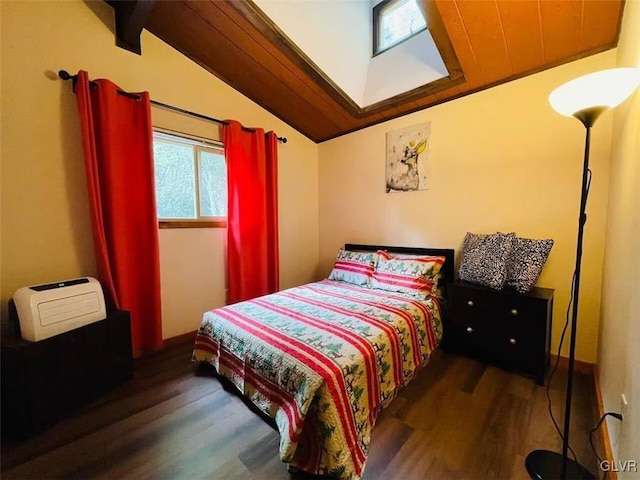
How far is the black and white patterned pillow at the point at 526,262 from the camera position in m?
1.94

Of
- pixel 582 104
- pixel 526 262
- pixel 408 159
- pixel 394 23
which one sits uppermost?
pixel 394 23

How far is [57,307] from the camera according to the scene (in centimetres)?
160

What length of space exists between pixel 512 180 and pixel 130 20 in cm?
323

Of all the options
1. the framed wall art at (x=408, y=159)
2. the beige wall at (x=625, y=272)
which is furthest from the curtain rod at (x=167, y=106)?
the beige wall at (x=625, y=272)

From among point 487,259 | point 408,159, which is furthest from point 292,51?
point 487,259

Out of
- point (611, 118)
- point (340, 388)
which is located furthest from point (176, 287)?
point (611, 118)

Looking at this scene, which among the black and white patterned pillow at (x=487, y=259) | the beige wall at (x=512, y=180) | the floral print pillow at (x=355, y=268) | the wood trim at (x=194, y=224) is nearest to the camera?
the beige wall at (x=512, y=180)

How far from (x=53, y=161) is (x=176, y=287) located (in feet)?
4.22

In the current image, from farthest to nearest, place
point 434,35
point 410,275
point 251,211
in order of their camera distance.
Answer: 1. point 251,211
2. point 410,275
3. point 434,35

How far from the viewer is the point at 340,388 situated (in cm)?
124

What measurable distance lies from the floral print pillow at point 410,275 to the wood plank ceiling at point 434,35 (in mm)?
1548

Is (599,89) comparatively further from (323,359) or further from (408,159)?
(408,159)

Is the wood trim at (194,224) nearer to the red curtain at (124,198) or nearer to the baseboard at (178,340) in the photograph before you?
the red curtain at (124,198)

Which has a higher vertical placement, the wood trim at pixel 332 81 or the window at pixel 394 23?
the window at pixel 394 23
